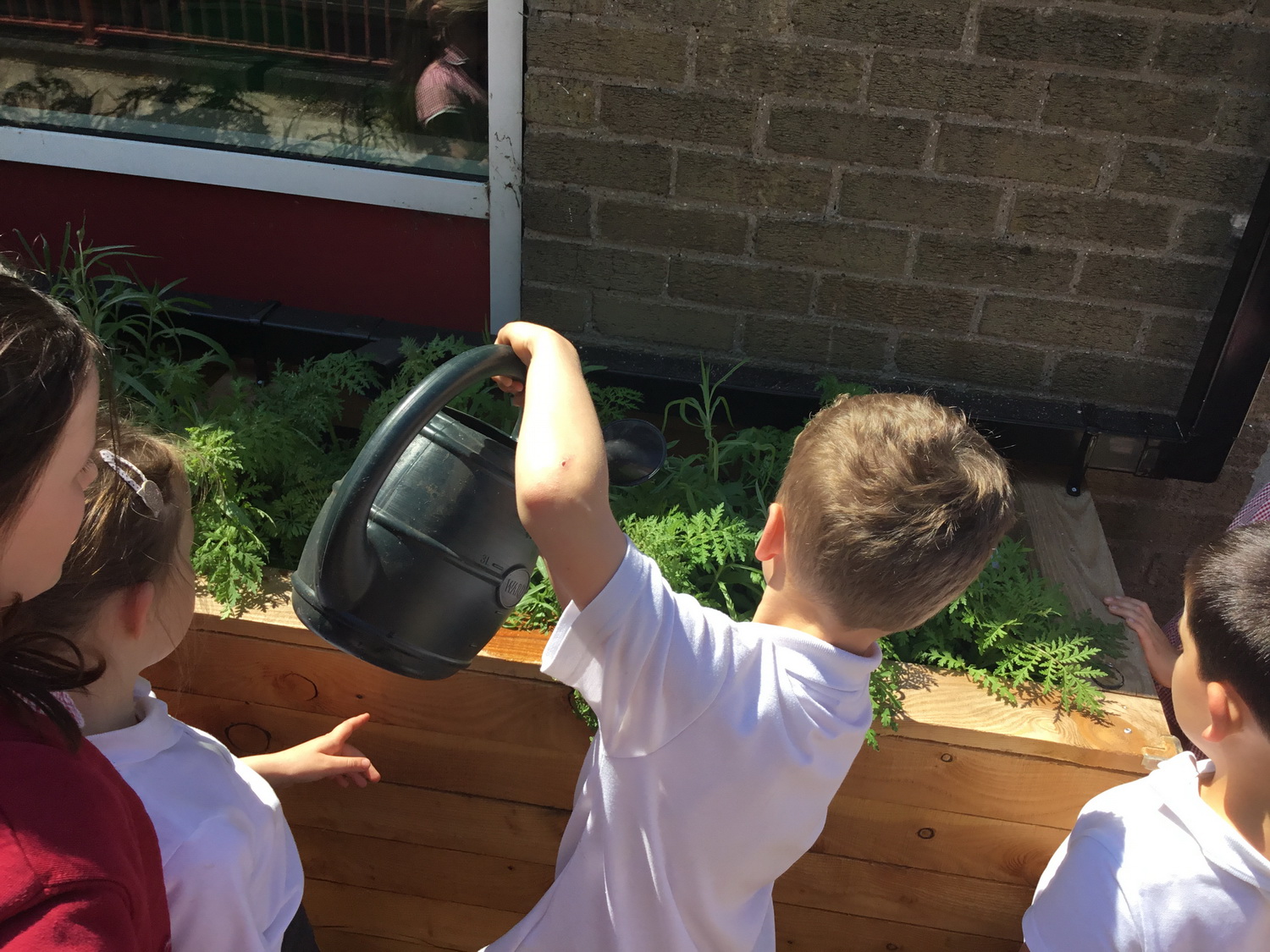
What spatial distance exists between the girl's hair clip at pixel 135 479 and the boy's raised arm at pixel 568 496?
445mm

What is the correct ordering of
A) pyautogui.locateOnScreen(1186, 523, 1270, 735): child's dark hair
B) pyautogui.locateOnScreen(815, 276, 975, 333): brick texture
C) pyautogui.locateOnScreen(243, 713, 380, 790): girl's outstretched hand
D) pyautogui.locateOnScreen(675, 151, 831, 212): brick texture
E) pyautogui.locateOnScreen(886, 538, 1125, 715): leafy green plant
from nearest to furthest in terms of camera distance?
1. pyautogui.locateOnScreen(1186, 523, 1270, 735): child's dark hair
2. pyautogui.locateOnScreen(243, 713, 380, 790): girl's outstretched hand
3. pyautogui.locateOnScreen(886, 538, 1125, 715): leafy green plant
4. pyautogui.locateOnScreen(675, 151, 831, 212): brick texture
5. pyautogui.locateOnScreen(815, 276, 975, 333): brick texture

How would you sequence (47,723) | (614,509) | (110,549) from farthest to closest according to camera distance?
(614,509)
(110,549)
(47,723)

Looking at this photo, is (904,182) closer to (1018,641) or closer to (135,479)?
(1018,641)

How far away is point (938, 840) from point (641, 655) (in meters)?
1.04

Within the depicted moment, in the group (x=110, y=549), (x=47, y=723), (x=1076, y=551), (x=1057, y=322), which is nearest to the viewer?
(x=47, y=723)

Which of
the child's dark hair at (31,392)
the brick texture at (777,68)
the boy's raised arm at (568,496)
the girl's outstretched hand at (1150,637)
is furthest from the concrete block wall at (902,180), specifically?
the child's dark hair at (31,392)

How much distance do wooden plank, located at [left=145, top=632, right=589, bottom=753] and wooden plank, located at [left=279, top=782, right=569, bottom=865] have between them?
19 cm

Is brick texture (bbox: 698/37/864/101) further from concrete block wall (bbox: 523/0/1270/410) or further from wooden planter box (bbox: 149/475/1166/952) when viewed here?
wooden planter box (bbox: 149/475/1166/952)

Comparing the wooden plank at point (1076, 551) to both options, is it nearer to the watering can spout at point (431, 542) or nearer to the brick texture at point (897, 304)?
the brick texture at point (897, 304)

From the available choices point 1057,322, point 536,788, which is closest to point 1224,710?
point 536,788

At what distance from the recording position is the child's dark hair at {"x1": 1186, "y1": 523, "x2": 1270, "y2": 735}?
4.25 ft

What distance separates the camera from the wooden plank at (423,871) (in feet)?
6.79

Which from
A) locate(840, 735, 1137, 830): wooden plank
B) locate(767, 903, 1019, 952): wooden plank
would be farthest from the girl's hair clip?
locate(767, 903, 1019, 952): wooden plank

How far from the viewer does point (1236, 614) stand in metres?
1.33
